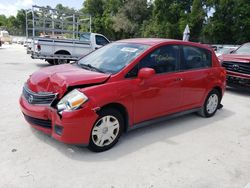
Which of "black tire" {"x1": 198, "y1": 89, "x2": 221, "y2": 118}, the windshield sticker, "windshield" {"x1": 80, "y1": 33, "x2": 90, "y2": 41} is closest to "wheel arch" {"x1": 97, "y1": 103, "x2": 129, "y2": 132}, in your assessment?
the windshield sticker

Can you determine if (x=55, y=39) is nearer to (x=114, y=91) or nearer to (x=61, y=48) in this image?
(x=61, y=48)

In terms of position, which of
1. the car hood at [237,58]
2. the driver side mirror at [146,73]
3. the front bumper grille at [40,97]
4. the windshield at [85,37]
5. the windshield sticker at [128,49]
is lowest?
the front bumper grille at [40,97]

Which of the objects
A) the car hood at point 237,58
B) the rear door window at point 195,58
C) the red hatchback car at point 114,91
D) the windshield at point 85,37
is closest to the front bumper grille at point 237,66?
the car hood at point 237,58

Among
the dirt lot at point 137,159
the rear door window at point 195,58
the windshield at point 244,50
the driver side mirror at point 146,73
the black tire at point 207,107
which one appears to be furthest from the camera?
the windshield at point 244,50

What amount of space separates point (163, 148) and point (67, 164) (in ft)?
5.12

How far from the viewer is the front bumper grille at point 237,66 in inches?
332

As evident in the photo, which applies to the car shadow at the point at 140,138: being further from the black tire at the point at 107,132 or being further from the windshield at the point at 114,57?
the windshield at the point at 114,57

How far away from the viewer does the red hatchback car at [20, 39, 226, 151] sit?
3.62 m

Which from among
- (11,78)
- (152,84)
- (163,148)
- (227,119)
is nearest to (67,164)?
(163,148)

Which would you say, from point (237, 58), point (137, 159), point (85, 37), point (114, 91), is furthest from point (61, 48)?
point (137, 159)

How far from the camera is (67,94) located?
3703 millimetres

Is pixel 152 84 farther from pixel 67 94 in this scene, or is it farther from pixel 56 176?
pixel 56 176

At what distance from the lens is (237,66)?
8.66 meters

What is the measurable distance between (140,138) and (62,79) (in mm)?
1690
